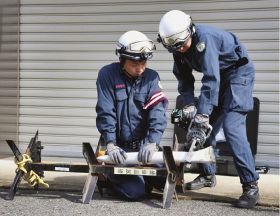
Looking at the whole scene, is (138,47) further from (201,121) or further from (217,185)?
(217,185)

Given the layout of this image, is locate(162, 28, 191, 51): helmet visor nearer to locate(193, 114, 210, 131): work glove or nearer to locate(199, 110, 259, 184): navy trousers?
locate(193, 114, 210, 131): work glove

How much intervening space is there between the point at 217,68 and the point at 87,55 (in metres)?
3.20

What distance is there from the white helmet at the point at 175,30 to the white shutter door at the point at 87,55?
7.95 ft

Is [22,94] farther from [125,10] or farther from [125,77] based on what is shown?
[125,77]

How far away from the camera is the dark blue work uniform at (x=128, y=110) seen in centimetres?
452

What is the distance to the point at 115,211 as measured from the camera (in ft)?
13.6

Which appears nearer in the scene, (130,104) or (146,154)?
(146,154)

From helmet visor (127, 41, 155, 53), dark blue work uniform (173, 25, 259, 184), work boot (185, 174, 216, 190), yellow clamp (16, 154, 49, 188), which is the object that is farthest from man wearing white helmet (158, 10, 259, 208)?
yellow clamp (16, 154, 49, 188)

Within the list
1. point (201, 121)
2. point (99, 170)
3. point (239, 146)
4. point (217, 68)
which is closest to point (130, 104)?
point (99, 170)

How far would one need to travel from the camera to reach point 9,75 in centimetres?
718

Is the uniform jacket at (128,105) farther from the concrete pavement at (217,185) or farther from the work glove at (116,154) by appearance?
the concrete pavement at (217,185)

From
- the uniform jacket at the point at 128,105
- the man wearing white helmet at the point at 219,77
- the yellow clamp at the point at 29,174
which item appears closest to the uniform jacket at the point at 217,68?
the man wearing white helmet at the point at 219,77

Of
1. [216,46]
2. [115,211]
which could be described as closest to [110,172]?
[115,211]

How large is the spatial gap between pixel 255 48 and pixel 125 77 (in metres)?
2.50
